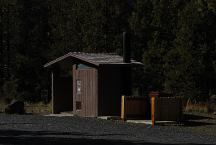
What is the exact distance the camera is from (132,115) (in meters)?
26.3

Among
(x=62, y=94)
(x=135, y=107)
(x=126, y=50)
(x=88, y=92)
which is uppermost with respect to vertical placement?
(x=126, y=50)

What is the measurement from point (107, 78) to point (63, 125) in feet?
19.4

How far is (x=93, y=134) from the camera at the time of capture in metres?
18.7

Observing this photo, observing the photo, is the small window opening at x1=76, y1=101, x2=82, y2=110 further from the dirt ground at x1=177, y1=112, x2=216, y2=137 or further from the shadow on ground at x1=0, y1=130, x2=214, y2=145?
the shadow on ground at x1=0, y1=130, x2=214, y2=145

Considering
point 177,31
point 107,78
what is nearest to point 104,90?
point 107,78

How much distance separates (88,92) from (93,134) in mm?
9781

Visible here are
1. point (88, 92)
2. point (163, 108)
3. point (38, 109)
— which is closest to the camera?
point (163, 108)

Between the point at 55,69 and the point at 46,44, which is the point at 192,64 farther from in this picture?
the point at 46,44

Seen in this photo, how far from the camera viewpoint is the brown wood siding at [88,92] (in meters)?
28.0

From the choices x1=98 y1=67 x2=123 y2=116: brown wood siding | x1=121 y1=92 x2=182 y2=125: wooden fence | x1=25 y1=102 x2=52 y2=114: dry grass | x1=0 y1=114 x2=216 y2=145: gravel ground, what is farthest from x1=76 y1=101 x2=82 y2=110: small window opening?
x1=0 y1=114 x2=216 y2=145: gravel ground

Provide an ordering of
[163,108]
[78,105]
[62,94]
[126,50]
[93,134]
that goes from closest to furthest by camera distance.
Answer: [93,134], [163,108], [126,50], [78,105], [62,94]

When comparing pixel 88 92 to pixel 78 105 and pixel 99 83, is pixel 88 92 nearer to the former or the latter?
pixel 99 83

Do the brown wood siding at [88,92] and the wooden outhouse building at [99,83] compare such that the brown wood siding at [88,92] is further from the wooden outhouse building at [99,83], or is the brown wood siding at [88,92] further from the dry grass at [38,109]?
the dry grass at [38,109]

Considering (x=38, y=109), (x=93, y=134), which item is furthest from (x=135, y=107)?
(x=38, y=109)
